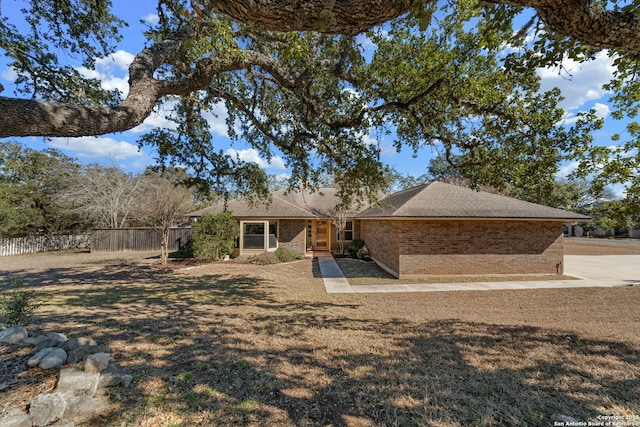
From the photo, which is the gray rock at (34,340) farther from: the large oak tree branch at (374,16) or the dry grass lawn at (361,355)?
the large oak tree branch at (374,16)

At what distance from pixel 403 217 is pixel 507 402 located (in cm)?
787

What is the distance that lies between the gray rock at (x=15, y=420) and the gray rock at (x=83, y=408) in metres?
0.26

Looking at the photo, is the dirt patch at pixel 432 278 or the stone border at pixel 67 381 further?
the dirt patch at pixel 432 278

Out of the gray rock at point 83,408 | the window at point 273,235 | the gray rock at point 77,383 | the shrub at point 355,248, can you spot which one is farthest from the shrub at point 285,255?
the gray rock at point 83,408

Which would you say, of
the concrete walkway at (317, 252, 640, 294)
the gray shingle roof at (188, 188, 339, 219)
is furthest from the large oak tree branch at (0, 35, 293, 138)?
the gray shingle roof at (188, 188, 339, 219)

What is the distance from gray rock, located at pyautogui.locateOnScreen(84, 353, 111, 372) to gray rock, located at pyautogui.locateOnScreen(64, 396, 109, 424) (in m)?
0.46

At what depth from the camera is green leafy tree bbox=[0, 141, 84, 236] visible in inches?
781

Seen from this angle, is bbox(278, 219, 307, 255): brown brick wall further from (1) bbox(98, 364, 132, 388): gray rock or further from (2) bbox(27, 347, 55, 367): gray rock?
(1) bbox(98, 364, 132, 388): gray rock

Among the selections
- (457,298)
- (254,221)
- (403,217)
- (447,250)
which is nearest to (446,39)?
(403,217)

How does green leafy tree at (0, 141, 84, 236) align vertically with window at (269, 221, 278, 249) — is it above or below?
above

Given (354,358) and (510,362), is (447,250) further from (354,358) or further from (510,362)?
(354,358)

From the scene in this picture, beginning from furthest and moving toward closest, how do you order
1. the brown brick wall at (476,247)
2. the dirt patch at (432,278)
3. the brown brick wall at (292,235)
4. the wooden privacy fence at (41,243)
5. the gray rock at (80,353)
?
1. the wooden privacy fence at (41,243)
2. the brown brick wall at (292,235)
3. the brown brick wall at (476,247)
4. the dirt patch at (432,278)
5. the gray rock at (80,353)

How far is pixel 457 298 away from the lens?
8.31 m

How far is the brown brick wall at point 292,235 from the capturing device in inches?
698
